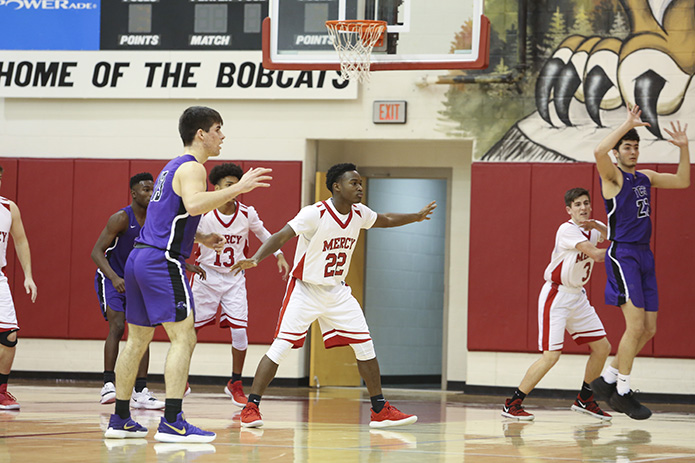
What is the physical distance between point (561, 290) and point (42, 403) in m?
4.63

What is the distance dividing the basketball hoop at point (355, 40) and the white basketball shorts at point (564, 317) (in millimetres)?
3130

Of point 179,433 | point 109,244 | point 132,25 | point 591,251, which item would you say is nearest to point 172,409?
point 179,433

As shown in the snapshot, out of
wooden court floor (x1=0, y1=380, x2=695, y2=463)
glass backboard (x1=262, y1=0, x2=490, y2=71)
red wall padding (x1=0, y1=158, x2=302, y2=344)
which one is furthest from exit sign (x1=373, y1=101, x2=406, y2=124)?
wooden court floor (x1=0, y1=380, x2=695, y2=463)

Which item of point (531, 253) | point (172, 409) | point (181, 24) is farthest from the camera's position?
point (181, 24)

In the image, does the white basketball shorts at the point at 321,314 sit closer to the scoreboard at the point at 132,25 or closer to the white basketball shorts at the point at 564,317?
the white basketball shorts at the point at 564,317

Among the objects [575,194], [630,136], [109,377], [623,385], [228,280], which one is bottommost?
[109,377]

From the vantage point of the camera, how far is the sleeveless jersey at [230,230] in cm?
855

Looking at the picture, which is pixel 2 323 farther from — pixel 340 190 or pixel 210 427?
pixel 340 190

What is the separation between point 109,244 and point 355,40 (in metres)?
3.36

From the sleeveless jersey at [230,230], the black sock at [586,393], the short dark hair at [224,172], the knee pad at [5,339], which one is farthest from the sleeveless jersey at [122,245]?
the black sock at [586,393]

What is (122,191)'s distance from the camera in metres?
12.2

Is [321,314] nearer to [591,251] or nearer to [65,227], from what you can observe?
[591,251]

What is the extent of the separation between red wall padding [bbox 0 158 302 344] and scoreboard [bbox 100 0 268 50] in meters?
1.53

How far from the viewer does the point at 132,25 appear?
478 inches
